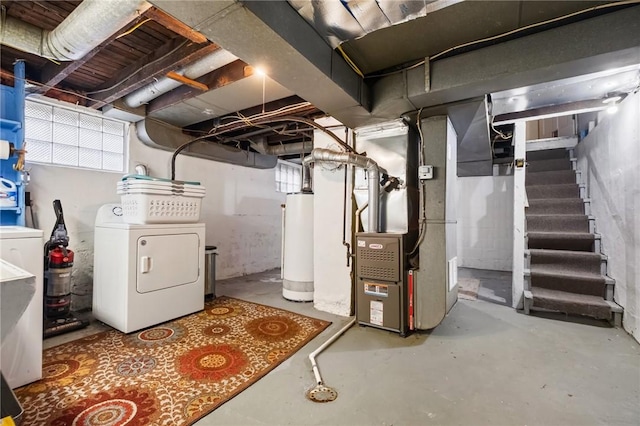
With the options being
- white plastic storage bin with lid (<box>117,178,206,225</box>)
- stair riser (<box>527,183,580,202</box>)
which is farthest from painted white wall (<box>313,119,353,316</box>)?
stair riser (<box>527,183,580,202</box>)

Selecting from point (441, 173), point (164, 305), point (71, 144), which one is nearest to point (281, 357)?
point (164, 305)

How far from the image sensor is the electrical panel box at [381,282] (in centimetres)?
264

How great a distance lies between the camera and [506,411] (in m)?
1.61

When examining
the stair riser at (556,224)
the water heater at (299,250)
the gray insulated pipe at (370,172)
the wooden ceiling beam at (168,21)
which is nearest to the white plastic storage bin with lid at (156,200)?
the water heater at (299,250)

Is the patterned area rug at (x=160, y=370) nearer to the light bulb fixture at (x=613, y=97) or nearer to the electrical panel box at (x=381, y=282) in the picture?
the electrical panel box at (x=381, y=282)

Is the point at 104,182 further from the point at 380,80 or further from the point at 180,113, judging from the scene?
the point at 380,80

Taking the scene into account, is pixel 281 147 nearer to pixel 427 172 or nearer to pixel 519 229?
pixel 427 172

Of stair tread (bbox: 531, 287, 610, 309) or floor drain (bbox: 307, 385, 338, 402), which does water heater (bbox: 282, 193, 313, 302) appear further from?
stair tread (bbox: 531, 287, 610, 309)

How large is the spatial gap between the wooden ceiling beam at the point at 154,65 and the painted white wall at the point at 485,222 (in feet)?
19.5

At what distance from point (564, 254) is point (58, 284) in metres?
5.70

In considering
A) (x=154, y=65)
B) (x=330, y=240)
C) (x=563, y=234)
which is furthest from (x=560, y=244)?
(x=154, y=65)

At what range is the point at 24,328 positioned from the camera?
1.80m

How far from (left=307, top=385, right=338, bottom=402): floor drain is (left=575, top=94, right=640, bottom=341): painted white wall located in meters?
2.86

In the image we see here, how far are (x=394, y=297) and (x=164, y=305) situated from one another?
233 cm
